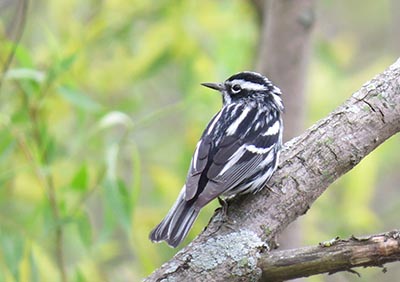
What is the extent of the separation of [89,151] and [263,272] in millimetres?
2645

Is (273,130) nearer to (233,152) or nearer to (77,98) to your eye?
(233,152)

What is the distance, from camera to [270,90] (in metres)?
4.21

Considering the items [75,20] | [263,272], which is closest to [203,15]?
[75,20]

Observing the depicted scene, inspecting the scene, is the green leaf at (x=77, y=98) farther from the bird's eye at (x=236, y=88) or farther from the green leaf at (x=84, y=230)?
the bird's eye at (x=236, y=88)

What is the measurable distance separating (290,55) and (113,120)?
47.3 inches

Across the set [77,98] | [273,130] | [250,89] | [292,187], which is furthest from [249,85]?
[292,187]

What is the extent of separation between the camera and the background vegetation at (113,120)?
13.9 ft

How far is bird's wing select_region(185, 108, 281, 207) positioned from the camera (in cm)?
334

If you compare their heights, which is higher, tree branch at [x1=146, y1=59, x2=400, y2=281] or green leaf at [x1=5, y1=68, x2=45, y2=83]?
green leaf at [x1=5, y1=68, x2=45, y2=83]

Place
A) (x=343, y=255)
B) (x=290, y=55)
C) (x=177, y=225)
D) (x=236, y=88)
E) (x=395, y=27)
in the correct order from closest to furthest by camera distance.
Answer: (x=343, y=255) → (x=177, y=225) → (x=236, y=88) → (x=290, y=55) → (x=395, y=27)

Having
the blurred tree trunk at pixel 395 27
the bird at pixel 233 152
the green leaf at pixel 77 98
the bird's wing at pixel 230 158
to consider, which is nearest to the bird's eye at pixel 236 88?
the bird at pixel 233 152

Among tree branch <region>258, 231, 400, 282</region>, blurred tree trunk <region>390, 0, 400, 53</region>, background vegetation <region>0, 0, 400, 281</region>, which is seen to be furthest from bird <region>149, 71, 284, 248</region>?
blurred tree trunk <region>390, 0, 400, 53</region>

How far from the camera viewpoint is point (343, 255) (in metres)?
2.76

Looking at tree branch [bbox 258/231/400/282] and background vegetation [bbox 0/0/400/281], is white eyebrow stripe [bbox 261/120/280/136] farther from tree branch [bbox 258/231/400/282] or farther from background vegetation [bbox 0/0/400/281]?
tree branch [bbox 258/231/400/282]
